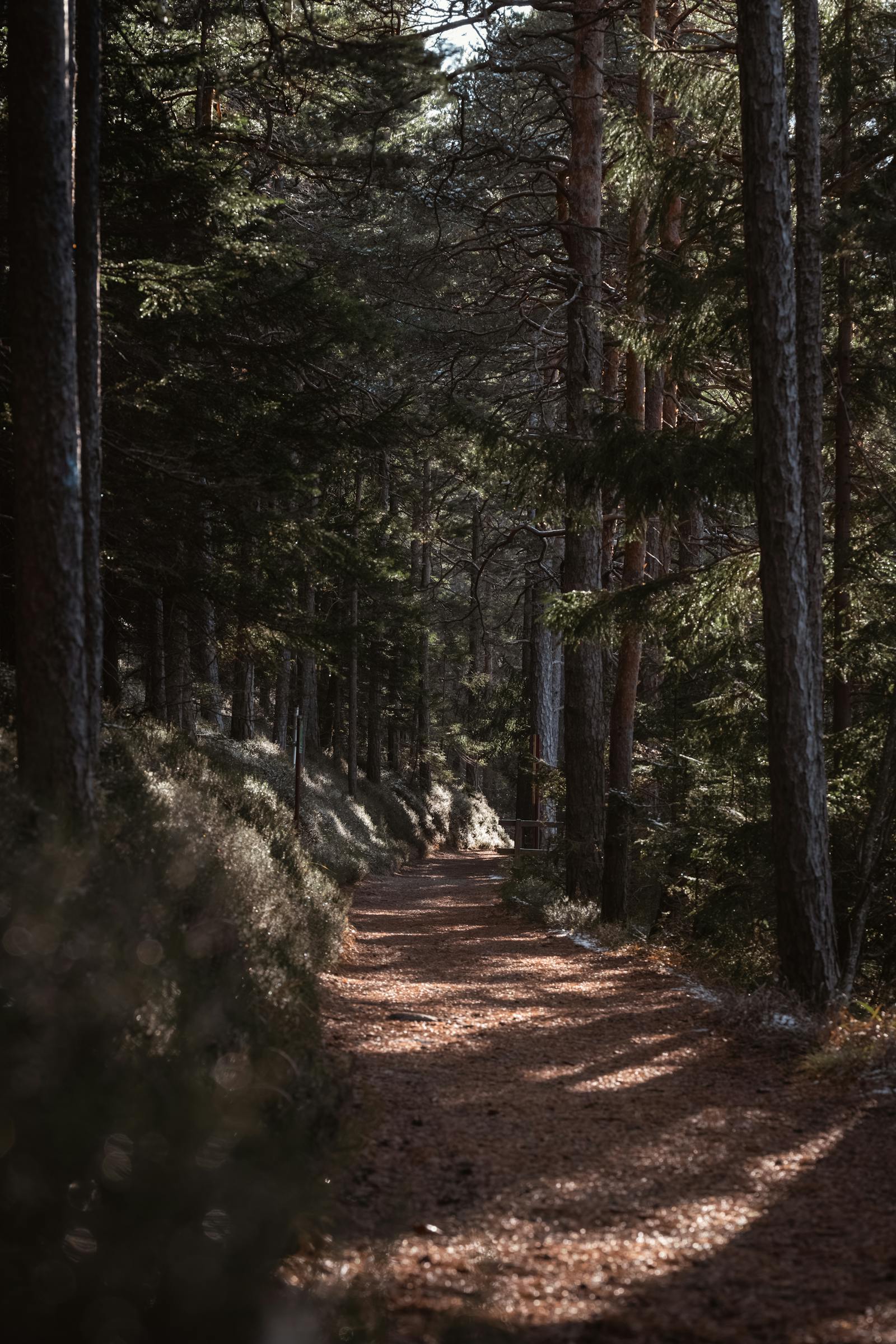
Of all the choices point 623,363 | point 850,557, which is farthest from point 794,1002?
point 623,363

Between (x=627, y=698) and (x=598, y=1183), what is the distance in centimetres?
975

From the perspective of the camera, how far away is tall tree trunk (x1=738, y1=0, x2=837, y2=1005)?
773 cm

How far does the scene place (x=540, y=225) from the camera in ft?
46.3

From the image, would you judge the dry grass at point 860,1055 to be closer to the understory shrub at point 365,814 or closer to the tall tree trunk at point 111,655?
the tall tree trunk at point 111,655

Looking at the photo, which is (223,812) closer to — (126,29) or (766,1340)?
(126,29)

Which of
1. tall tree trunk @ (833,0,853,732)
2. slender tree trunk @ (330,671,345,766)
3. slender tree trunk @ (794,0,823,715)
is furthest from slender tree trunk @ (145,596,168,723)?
slender tree trunk @ (330,671,345,766)

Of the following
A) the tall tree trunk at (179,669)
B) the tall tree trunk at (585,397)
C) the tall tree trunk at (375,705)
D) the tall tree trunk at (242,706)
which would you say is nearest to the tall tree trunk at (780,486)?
the tall tree trunk at (585,397)

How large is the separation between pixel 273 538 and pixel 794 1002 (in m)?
7.87

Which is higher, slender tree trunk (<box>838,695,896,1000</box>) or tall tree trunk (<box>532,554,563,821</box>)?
tall tree trunk (<box>532,554,563,821</box>)

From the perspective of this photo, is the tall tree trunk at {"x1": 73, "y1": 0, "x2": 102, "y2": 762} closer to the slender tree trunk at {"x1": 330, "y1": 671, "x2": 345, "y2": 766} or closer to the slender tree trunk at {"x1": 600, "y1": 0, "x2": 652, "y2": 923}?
the slender tree trunk at {"x1": 600, "y1": 0, "x2": 652, "y2": 923}

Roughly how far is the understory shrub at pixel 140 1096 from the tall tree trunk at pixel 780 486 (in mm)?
3770

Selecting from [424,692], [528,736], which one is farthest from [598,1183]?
[424,692]

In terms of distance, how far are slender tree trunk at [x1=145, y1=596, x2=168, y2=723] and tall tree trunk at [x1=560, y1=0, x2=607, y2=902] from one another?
566cm

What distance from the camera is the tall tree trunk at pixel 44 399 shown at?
19.6ft
